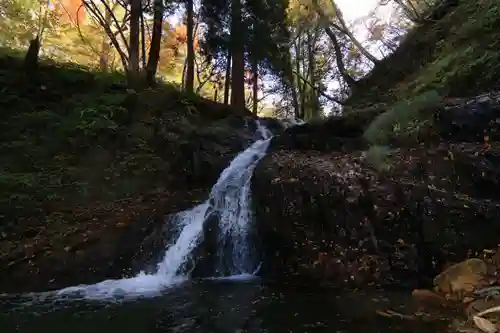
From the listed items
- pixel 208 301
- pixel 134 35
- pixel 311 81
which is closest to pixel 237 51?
pixel 134 35

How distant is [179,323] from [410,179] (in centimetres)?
464

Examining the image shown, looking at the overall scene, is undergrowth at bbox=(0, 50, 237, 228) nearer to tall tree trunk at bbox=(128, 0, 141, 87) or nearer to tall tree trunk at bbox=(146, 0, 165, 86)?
tall tree trunk at bbox=(128, 0, 141, 87)

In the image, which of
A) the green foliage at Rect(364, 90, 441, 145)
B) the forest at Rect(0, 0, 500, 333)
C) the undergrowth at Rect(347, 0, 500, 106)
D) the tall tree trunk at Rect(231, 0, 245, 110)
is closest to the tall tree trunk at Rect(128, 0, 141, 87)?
the forest at Rect(0, 0, 500, 333)

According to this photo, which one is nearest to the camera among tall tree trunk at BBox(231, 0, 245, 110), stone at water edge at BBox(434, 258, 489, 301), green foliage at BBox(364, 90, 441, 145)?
stone at water edge at BBox(434, 258, 489, 301)

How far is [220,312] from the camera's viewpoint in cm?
486

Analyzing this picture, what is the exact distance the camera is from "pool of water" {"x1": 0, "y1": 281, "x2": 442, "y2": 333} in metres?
4.32

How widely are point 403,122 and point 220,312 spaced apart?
562 cm

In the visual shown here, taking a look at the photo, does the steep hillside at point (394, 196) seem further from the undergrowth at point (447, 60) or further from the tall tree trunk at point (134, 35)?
the tall tree trunk at point (134, 35)

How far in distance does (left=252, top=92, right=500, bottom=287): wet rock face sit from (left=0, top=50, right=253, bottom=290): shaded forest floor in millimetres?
2670

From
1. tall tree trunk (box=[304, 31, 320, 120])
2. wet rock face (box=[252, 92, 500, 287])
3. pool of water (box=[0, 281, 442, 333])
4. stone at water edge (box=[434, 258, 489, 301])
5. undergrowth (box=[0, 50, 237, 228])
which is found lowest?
pool of water (box=[0, 281, 442, 333])

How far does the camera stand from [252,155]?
1041 cm

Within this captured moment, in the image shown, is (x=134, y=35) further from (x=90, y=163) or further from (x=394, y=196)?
(x=394, y=196)

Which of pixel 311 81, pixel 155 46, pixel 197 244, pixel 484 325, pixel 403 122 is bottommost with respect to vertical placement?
pixel 484 325

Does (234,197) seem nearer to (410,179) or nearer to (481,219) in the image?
(410,179)
